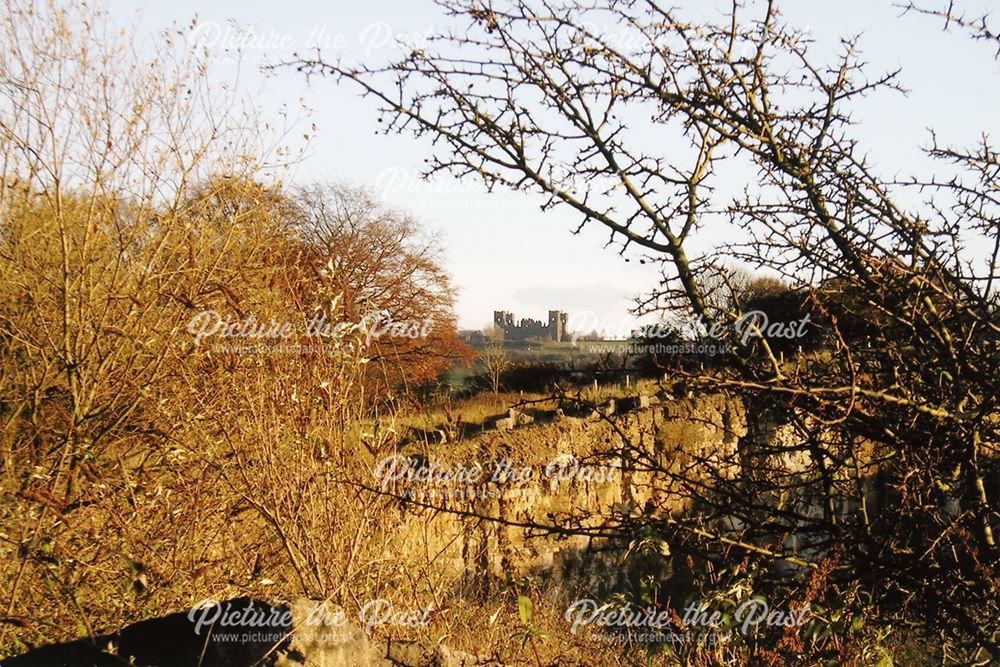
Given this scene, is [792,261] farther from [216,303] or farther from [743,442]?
[216,303]

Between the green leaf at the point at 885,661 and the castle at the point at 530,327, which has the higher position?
the castle at the point at 530,327

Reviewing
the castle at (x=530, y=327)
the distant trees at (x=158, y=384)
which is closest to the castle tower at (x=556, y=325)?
the castle at (x=530, y=327)

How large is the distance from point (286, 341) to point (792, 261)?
4295 millimetres

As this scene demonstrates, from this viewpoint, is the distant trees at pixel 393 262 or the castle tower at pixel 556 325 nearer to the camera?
the castle tower at pixel 556 325

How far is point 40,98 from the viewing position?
7.72 meters

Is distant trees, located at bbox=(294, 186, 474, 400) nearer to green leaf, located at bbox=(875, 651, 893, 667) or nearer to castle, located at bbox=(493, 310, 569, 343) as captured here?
castle, located at bbox=(493, 310, 569, 343)

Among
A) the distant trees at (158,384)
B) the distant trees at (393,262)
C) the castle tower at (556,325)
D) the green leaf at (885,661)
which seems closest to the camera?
the green leaf at (885,661)

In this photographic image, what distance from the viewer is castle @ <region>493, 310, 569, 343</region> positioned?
14656 millimetres

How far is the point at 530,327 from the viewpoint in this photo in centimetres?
1884

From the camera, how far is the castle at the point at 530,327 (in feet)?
48.1

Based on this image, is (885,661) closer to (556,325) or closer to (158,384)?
(158,384)

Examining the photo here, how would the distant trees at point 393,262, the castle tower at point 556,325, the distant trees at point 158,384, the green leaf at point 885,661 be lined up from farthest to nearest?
1. the distant trees at point 393,262
2. the castle tower at point 556,325
3. the distant trees at point 158,384
4. the green leaf at point 885,661

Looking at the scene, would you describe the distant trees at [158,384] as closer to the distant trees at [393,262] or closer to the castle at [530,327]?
the castle at [530,327]

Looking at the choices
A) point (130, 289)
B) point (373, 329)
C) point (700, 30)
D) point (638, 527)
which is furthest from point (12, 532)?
point (700, 30)
